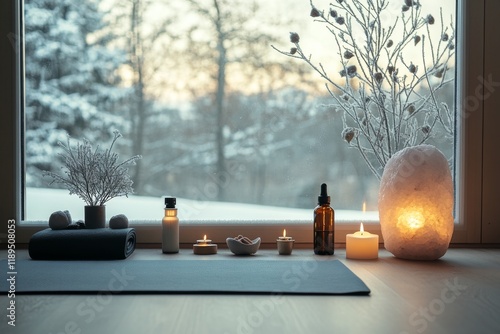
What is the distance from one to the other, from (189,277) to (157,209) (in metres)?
0.70

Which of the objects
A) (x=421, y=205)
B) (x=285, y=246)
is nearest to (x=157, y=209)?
(x=285, y=246)

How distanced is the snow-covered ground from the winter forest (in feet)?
0.08

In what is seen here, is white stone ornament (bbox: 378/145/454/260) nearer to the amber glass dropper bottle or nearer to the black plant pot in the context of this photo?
the amber glass dropper bottle

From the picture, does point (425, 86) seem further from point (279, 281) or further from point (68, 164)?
point (68, 164)

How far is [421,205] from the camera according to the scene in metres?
1.67

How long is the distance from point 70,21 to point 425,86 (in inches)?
45.3

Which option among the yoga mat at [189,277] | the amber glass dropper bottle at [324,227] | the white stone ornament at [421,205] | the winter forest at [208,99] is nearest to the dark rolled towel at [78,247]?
the yoga mat at [189,277]

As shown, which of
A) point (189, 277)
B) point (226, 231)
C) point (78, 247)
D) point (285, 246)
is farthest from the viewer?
point (226, 231)

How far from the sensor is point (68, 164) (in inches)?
73.7

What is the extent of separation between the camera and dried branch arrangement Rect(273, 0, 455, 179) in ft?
6.50

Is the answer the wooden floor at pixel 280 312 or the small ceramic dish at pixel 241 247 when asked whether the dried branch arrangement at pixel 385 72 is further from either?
the wooden floor at pixel 280 312

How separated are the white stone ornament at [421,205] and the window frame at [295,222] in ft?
0.92

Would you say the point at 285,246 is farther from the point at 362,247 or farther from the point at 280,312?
the point at 280,312

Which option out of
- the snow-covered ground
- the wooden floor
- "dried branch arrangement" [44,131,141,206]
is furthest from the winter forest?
the wooden floor
